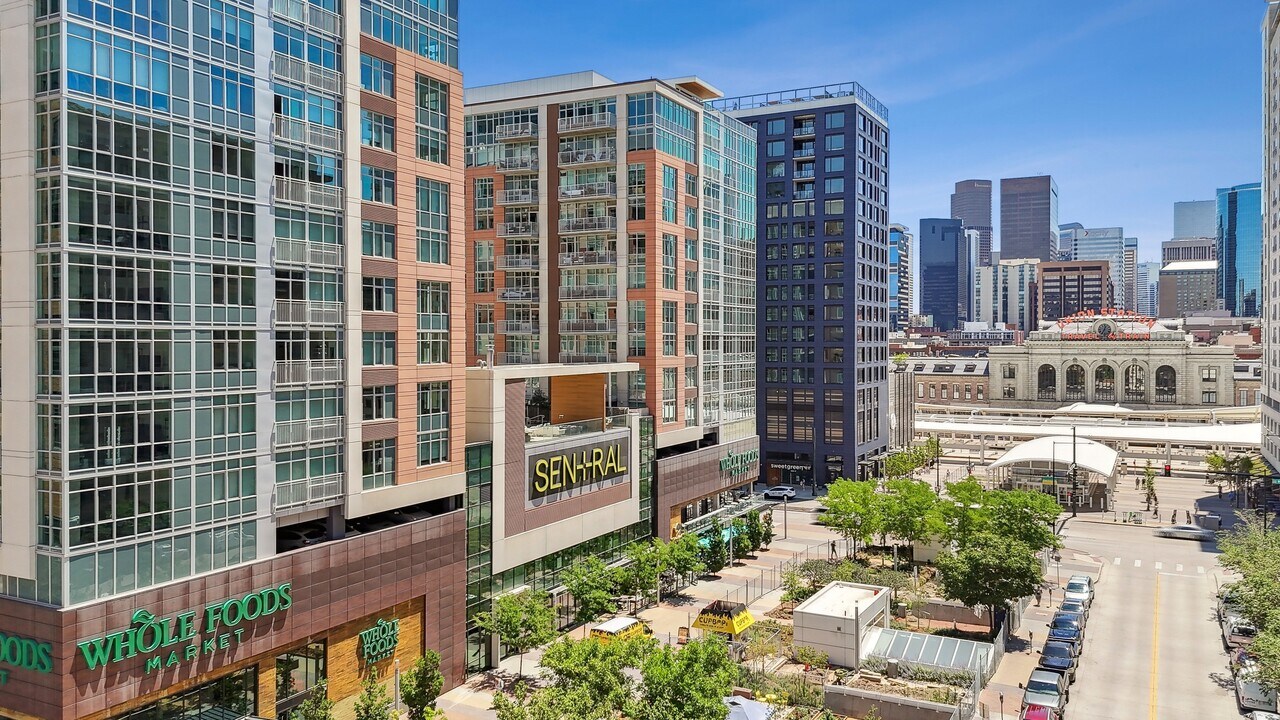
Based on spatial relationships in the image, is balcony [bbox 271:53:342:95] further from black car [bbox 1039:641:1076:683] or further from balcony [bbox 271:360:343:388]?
black car [bbox 1039:641:1076:683]

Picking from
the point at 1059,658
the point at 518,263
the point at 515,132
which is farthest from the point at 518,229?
the point at 1059,658

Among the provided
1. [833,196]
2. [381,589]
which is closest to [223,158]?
[381,589]

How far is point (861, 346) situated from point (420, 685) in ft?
285

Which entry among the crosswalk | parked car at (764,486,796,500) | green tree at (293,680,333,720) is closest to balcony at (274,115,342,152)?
green tree at (293,680,333,720)

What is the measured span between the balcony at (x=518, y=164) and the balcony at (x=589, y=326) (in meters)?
13.1

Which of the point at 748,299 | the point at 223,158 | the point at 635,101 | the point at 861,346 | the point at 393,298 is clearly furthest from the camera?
the point at 861,346

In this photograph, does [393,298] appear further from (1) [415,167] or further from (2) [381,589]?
(2) [381,589]

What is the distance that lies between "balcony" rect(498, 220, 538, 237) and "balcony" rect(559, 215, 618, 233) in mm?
3169

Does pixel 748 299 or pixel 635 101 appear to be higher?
pixel 635 101

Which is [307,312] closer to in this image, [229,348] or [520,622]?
[229,348]

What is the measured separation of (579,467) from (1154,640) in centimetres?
3942

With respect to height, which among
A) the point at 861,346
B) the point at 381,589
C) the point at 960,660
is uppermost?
the point at 861,346

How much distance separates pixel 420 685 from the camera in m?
Answer: 43.3

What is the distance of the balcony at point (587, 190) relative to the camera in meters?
74.5
